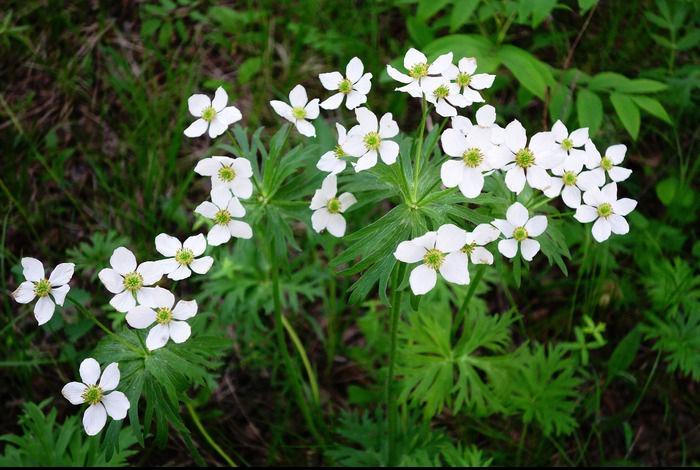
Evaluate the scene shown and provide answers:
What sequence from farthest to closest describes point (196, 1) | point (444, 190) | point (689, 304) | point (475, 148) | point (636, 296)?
point (196, 1), point (636, 296), point (689, 304), point (444, 190), point (475, 148)

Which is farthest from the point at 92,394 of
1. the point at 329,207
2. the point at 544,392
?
the point at 544,392

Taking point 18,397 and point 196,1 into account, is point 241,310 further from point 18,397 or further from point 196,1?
point 196,1

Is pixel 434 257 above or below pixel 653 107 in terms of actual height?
above

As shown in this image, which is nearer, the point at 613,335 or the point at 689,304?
the point at 689,304

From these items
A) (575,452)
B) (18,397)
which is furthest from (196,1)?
(575,452)

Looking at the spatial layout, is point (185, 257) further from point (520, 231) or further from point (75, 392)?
point (520, 231)

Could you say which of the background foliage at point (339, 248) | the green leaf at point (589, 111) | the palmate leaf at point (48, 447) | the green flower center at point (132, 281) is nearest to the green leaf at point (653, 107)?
the background foliage at point (339, 248)

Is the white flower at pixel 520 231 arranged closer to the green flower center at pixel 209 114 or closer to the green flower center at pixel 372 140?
the green flower center at pixel 372 140
